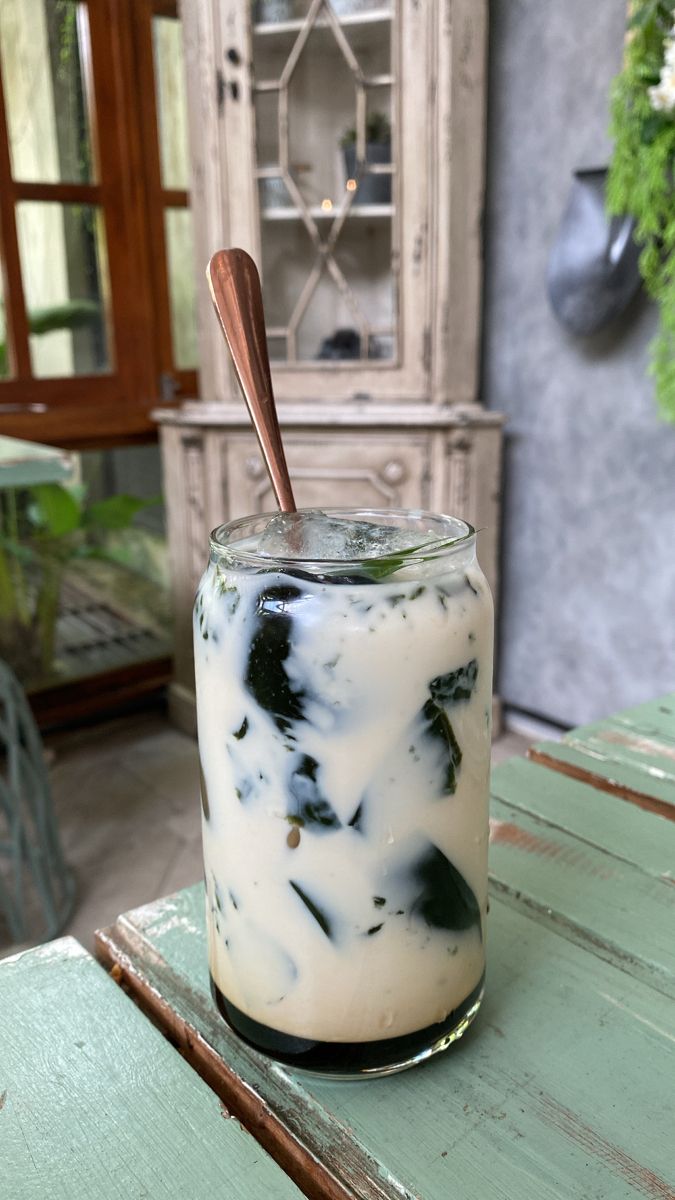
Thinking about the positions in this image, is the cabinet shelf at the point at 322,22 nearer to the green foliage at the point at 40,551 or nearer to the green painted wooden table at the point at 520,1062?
the green foliage at the point at 40,551

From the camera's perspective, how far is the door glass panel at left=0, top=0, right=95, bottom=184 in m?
2.43

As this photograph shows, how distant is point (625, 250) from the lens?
1.95 m

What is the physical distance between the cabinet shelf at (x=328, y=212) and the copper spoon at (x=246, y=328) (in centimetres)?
188

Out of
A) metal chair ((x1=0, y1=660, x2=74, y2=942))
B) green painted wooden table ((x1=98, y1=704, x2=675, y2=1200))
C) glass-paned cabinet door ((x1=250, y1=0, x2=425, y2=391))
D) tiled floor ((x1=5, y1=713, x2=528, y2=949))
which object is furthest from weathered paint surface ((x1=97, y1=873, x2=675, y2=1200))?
glass-paned cabinet door ((x1=250, y1=0, x2=425, y2=391))

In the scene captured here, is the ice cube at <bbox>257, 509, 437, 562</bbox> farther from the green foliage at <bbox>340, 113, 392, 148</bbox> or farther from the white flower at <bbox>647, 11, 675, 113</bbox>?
the green foliage at <bbox>340, 113, 392, 148</bbox>

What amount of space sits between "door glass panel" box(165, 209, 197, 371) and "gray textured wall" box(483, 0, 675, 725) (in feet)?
3.28

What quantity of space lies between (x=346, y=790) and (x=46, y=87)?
2674 mm

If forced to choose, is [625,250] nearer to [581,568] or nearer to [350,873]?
[581,568]

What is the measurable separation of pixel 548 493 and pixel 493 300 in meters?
0.52

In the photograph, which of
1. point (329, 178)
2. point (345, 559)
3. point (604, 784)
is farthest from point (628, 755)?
point (329, 178)

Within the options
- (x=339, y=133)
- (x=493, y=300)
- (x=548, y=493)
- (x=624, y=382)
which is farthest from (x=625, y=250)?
(x=339, y=133)

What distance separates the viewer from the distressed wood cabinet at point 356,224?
6.97 feet

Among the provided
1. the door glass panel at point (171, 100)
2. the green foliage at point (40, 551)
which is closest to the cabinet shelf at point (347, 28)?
the door glass panel at point (171, 100)

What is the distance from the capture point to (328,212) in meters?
2.29
